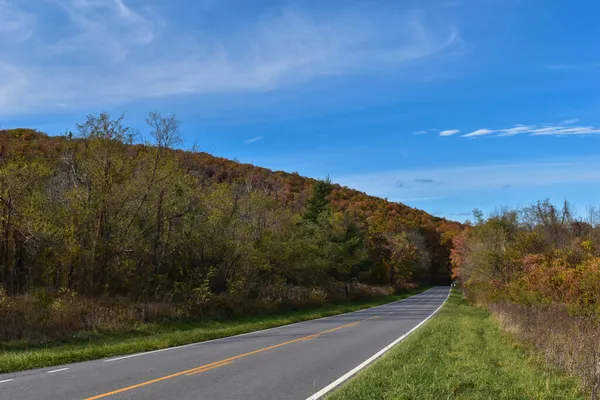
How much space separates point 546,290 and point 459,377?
15.8 meters

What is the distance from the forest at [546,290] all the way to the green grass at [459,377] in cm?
56

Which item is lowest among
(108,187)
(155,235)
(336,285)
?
(336,285)

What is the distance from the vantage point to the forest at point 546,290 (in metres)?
10.9

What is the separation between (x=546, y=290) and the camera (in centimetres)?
2206

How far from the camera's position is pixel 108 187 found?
20.1 metres

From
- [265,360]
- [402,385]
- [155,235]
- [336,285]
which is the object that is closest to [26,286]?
[155,235]

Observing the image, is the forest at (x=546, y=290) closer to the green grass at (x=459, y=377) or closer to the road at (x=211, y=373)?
the green grass at (x=459, y=377)

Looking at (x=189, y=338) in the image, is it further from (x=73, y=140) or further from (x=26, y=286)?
(x=73, y=140)

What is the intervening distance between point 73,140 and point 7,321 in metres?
9.36

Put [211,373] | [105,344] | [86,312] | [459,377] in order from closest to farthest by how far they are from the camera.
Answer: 1. [459,377]
2. [211,373]
3. [105,344]
4. [86,312]

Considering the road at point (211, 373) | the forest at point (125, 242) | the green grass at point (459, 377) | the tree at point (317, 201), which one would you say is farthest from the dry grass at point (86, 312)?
the tree at point (317, 201)

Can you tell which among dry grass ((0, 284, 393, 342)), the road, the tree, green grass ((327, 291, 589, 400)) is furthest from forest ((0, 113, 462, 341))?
the tree

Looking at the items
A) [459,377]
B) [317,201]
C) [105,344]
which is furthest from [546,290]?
[317,201]

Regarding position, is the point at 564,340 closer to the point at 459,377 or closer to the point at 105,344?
the point at 459,377
